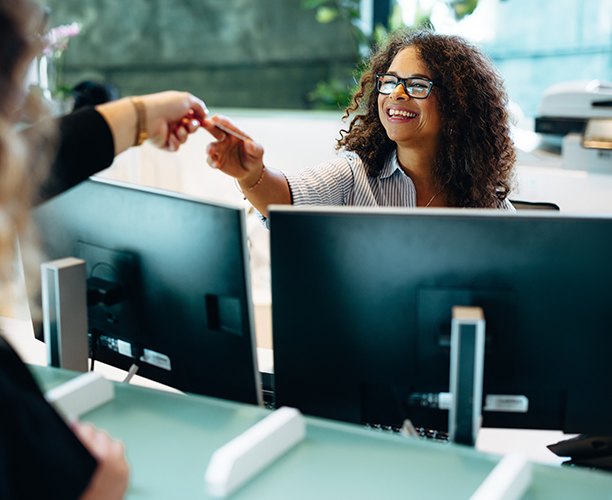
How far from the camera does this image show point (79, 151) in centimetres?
139

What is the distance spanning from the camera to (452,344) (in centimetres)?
127

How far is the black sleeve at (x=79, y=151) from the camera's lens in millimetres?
1368

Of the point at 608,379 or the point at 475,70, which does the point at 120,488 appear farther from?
the point at 475,70

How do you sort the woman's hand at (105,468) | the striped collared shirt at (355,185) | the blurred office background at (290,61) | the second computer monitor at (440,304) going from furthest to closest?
the blurred office background at (290,61) < the striped collared shirt at (355,185) < the second computer monitor at (440,304) < the woman's hand at (105,468)

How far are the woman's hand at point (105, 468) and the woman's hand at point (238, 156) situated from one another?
923mm

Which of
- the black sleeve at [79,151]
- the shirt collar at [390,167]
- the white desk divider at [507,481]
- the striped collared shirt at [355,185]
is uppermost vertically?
the black sleeve at [79,151]

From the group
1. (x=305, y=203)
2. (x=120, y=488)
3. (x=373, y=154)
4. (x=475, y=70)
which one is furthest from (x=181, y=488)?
(x=475, y=70)

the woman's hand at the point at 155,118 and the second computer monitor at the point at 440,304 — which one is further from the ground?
the woman's hand at the point at 155,118

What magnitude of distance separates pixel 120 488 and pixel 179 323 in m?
0.46

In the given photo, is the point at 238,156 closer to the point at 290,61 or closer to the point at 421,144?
the point at 421,144

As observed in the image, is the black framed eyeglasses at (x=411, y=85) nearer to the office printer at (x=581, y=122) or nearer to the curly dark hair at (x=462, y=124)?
the curly dark hair at (x=462, y=124)

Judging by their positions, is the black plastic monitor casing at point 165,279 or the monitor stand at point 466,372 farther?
the black plastic monitor casing at point 165,279

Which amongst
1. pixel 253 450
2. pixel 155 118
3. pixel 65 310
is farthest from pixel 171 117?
pixel 253 450

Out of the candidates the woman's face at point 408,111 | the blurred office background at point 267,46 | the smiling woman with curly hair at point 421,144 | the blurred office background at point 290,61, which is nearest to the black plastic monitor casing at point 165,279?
the smiling woman with curly hair at point 421,144
